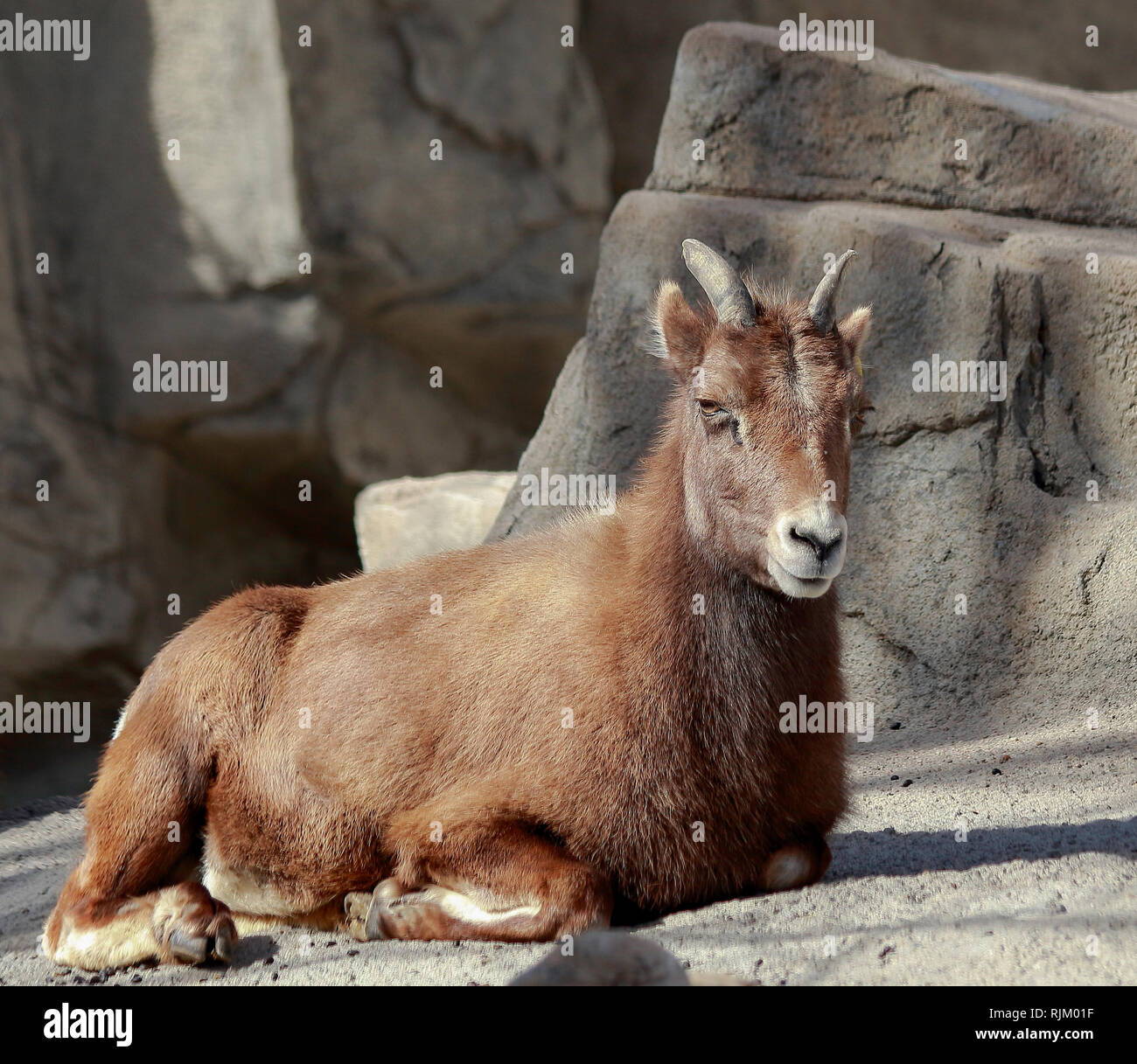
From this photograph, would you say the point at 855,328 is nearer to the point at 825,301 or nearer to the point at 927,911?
the point at 825,301

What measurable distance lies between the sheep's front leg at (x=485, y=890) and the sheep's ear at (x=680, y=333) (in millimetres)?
1685

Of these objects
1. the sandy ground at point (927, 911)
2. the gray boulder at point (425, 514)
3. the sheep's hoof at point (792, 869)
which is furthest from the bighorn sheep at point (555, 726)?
the gray boulder at point (425, 514)

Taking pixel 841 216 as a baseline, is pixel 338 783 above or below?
below

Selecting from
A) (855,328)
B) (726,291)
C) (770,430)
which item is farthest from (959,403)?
(770,430)

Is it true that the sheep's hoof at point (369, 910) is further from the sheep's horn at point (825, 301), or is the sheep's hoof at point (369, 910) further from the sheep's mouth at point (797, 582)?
the sheep's horn at point (825, 301)

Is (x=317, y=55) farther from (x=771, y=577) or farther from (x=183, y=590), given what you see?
(x=771, y=577)

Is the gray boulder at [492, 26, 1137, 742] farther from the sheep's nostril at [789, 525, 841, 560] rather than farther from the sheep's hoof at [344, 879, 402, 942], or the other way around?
the sheep's hoof at [344, 879, 402, 942]

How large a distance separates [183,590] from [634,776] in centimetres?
786

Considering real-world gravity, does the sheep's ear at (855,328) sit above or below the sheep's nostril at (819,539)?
above

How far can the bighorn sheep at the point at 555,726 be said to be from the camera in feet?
14.2

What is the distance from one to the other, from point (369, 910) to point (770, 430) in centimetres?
206

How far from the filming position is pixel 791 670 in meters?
4.48

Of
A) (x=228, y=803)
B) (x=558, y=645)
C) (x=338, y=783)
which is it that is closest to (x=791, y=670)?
(x=558, y=645)

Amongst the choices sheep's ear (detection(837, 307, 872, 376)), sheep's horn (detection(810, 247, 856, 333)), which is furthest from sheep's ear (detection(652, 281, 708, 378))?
Answer: sheep's ear (detection(837, 307, 872, 376))
